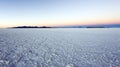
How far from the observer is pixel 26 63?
4.53 m

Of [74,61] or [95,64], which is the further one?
[74,61]

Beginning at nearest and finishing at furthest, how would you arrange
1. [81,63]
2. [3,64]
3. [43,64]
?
[3,64], [43,64], [81,63]

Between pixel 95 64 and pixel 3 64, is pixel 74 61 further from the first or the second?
pixel 3 64

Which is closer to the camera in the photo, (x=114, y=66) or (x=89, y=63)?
(x=114, y=66)

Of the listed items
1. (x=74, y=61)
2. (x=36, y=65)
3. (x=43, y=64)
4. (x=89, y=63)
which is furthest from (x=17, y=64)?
(x=89, y=63)

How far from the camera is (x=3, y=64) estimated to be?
13.9ft

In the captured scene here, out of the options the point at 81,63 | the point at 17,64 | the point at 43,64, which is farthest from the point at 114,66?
the point at 17,64

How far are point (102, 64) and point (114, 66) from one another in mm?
473

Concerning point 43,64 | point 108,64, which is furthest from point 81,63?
point 43,64

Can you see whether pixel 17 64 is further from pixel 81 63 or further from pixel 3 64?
pixel 81 63

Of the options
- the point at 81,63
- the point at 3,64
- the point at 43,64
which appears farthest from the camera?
the point at 81,63

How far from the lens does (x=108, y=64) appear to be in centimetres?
466

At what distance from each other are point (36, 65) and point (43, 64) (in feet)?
0.97

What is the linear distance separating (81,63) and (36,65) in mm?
1981
